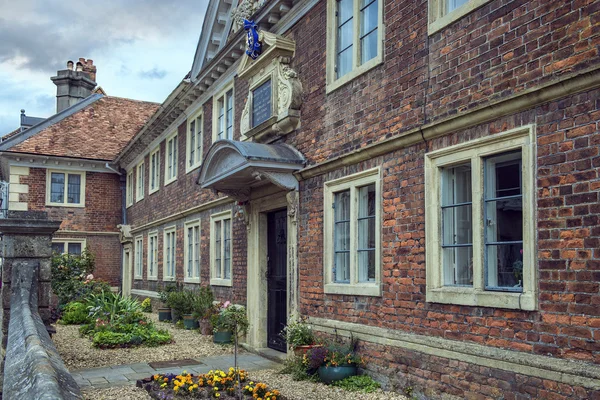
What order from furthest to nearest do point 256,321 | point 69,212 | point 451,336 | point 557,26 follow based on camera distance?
point 69,212 → point 256,321 → point 451,336 → point 557,26

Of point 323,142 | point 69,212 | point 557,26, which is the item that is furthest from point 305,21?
point 69,212

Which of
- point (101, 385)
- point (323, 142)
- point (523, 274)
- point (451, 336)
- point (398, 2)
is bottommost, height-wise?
point (101, 385)

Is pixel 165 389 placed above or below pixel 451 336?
below

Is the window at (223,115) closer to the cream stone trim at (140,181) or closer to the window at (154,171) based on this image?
the window at (154,171)

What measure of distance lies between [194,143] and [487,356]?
12.4 metres

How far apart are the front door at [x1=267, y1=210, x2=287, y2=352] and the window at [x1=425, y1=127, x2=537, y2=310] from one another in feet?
15.4

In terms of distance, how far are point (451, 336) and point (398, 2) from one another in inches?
163

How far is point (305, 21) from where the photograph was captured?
10.5m

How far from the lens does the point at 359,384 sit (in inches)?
310

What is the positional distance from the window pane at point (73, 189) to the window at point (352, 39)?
19048mm

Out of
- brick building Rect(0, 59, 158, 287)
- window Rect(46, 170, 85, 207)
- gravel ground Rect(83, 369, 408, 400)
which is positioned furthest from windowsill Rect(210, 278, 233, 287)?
window Rect(46, 170, 85, 207)

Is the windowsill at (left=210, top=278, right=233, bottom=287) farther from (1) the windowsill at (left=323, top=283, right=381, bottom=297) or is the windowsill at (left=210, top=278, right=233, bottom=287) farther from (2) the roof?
(2) the roof

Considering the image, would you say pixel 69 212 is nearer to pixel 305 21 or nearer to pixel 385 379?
pixel 305 21

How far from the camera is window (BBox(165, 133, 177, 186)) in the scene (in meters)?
19.2
